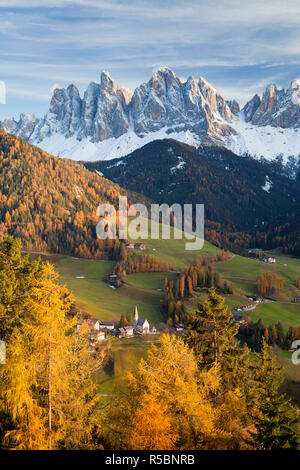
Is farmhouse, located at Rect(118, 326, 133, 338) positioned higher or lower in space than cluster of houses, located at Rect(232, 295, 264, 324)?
higher

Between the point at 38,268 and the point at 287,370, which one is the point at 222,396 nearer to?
the point at 38,268

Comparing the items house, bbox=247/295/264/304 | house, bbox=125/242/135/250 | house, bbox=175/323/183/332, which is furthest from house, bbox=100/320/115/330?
house, bbox=125/242/135/250

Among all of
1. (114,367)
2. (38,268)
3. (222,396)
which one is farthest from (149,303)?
(222,396)

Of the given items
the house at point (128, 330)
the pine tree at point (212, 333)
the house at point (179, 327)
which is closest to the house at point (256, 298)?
the house at point (179, 327)

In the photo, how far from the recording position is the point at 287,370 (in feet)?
225

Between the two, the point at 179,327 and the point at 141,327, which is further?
the point at 179,327

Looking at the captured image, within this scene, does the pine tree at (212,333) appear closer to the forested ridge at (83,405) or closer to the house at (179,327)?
the forested ridge at (83,405)

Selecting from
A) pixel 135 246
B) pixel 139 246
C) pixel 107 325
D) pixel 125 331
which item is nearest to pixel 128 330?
pixel 125 331

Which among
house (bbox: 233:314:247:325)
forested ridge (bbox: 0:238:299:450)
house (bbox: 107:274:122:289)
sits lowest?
house (bbox: 233:314:247:325)

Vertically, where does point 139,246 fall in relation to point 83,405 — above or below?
below

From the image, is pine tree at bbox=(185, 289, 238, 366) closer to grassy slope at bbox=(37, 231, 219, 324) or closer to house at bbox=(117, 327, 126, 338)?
house at bbox=(117, 327, 126, 338)

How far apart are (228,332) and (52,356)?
15785 millimetres

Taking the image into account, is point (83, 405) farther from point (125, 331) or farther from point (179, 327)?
point (179, 327)

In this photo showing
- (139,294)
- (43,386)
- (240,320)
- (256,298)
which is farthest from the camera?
(139,294)
